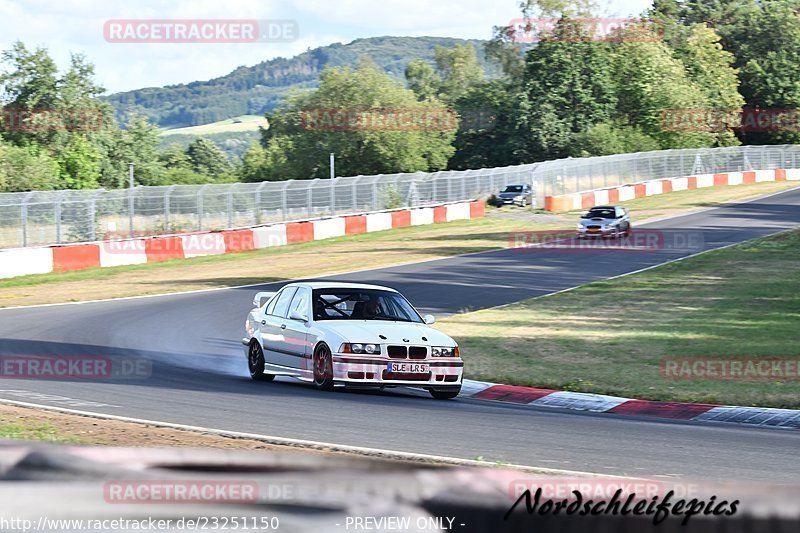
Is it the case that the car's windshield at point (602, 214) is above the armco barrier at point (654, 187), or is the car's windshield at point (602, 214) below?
below

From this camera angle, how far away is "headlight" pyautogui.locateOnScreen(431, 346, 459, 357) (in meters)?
12.9

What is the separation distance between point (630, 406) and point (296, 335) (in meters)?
4.07

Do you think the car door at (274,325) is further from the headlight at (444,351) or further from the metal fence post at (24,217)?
the metal fence post at (24,217)

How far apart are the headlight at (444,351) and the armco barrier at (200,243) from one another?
19.7 m

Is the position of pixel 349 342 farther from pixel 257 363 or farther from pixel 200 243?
pixel 200 243

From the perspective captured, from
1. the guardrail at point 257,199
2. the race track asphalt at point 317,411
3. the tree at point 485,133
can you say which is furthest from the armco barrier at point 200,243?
the tree at point 485,133

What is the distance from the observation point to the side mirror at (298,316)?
44.8 feet

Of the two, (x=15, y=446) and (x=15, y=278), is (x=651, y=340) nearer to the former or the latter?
(x=15, y=446)

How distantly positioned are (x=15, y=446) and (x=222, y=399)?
7566mm

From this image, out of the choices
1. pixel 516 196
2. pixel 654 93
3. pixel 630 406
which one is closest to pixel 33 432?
pixel 630 406

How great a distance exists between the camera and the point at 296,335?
13.6m

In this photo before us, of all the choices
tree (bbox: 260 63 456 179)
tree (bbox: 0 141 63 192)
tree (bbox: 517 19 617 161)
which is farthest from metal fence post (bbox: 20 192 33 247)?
tree (bbox: 517 19 617 161)

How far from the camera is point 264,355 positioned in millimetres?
14234

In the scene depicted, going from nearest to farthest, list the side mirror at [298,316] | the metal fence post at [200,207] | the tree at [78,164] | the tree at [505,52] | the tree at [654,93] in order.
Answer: the side mirror at [298,316] → the metal fence post at [200,207] → the tree at [78,164] → the tree at [654,93] → the tree at [505,52]
